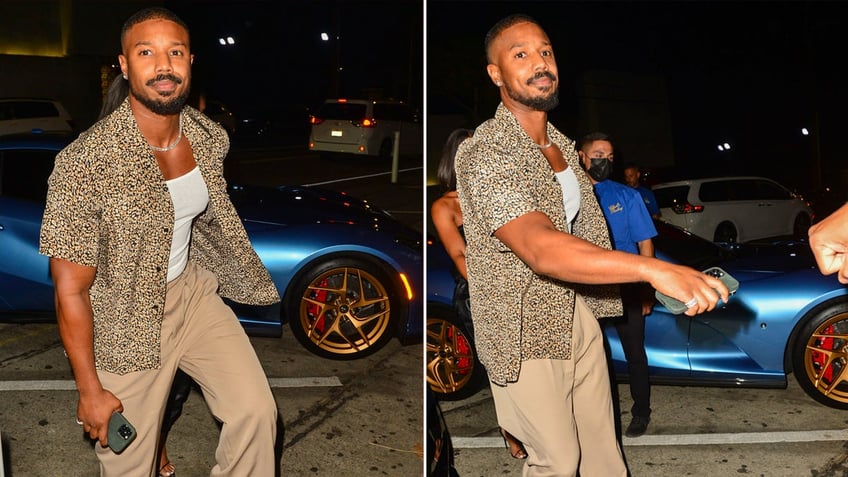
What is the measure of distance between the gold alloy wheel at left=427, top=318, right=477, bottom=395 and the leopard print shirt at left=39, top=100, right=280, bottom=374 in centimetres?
200

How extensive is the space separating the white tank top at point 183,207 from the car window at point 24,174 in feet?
8.09

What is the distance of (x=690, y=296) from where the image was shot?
169 centimetres

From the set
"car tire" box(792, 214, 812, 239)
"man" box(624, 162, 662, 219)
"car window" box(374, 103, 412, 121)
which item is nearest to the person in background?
"man" box(624, 162, 662, 219)

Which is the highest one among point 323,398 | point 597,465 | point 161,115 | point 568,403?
point 161,115

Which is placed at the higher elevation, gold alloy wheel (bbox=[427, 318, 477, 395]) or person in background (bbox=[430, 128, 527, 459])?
person in background (bbox=[430, 128, 527, 459])

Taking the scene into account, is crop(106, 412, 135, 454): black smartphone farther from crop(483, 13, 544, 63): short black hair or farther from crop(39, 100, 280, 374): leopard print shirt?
crop(483, 13, 544, 63): short black hair

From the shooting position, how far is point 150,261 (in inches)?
100

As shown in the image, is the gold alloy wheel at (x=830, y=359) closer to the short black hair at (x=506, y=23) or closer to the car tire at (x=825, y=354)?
the car tire at (x=825, y=354)

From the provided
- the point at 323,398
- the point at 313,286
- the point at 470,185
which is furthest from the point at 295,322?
the point at 470,185

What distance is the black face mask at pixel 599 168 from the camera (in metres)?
4.13

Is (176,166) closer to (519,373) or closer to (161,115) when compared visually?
(161,115)

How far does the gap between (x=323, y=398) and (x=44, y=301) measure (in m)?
1.64

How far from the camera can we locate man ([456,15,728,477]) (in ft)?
7.69

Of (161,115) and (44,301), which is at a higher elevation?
(161,115)
